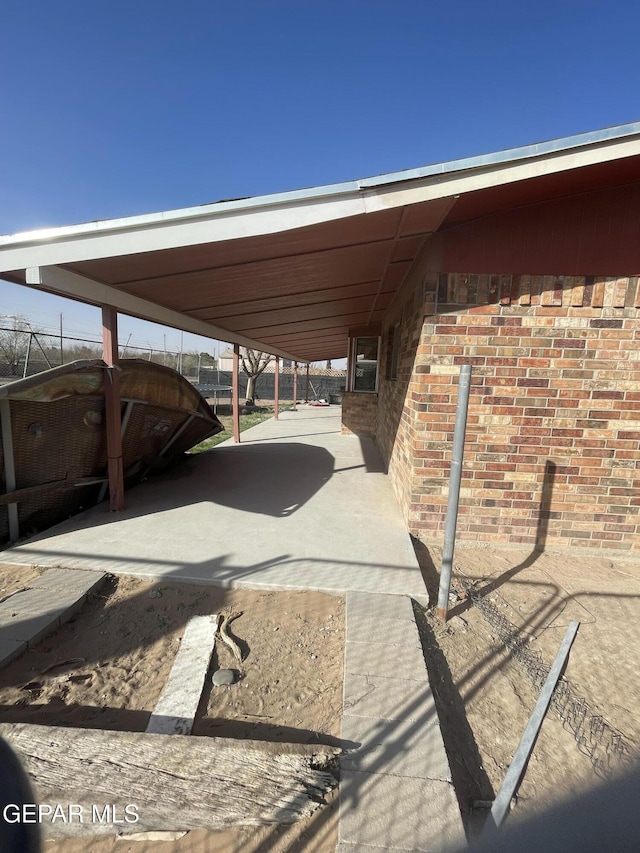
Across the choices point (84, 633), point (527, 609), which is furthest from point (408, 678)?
point (84, 633)

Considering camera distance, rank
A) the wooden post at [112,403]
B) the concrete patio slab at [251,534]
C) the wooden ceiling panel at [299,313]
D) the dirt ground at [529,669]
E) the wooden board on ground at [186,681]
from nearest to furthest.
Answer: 1. the dirt ground at [529,669]
2. the wooden board on ground at [186,681]
3. the concrete patio slab at [251,534]
4. the wooden post at [112,403]
5. the wooden ceiling panel at [299,313]

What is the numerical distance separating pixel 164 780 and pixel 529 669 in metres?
1.99

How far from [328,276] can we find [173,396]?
2.63m

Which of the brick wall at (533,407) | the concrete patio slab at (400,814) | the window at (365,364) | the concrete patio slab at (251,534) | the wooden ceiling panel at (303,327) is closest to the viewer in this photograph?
the concrete patio slab at (400,814)

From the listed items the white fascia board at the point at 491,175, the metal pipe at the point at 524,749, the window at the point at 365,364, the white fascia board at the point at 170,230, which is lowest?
the metal pipe at the point at 524,749

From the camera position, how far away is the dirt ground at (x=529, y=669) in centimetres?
167

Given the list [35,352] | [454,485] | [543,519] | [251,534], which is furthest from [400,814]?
[35,352]

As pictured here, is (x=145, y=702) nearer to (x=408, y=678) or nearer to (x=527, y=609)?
(x=408, y=678)

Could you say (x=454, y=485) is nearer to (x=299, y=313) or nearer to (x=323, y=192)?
(x=323, y=192)

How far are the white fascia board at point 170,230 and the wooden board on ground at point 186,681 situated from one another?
264cm

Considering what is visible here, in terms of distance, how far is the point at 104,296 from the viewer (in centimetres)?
367

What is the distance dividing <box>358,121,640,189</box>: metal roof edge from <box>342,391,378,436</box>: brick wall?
7.30 m

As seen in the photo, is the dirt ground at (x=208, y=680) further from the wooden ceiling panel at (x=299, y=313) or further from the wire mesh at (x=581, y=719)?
the wooden ceiling panel at (x=299, y=313)

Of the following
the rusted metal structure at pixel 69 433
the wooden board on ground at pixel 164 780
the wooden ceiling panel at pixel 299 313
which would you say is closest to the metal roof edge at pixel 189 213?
the rusted metal structure at pixel 69 433
